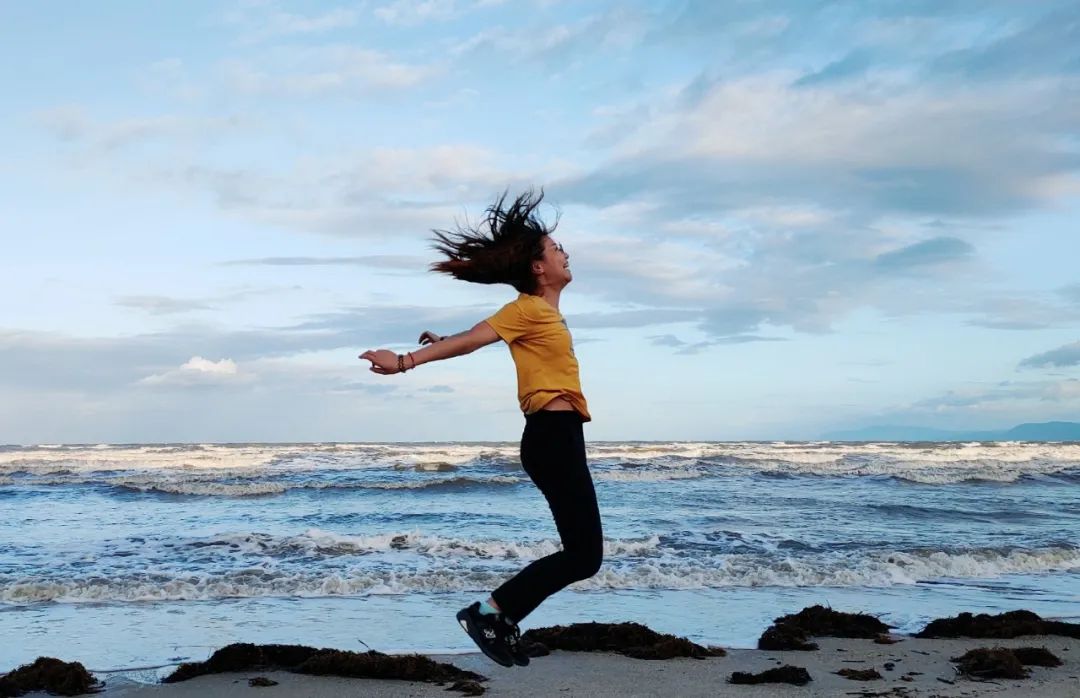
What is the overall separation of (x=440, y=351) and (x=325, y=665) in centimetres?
264

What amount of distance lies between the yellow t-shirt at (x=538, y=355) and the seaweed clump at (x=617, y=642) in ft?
8.57

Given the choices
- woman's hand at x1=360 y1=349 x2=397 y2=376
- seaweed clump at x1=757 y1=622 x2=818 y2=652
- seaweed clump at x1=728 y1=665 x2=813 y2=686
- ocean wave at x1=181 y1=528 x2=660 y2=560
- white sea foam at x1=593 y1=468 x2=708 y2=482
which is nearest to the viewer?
woman's hand at x1=360 y1=349 x2=397 y2=376

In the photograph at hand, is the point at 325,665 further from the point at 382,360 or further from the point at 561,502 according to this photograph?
the point at 382,360

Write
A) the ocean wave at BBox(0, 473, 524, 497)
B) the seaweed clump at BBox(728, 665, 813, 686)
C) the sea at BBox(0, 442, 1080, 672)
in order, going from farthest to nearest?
the ocean wave at BBox(0, 473, 524, 497), the sea at BBox(0, 442, 1080, 672), the seaweed clump at BBox(728, 665, 813, 686)

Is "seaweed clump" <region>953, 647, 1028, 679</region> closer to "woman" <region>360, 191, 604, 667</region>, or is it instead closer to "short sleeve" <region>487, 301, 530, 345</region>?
"woman" <region>360, 191, 604, 667</region>

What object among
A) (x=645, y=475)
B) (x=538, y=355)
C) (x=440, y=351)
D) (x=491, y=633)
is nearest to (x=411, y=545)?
(x=491, y=633)

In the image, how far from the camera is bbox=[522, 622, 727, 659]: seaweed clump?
20.0ft

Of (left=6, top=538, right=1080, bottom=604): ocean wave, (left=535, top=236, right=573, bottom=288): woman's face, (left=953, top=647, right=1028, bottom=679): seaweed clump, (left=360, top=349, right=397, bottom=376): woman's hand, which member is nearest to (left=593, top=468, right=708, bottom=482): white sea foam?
(left=6, top=538, right=1080, bottom=604): ocean wave

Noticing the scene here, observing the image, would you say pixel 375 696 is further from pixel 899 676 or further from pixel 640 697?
pixel 899 676

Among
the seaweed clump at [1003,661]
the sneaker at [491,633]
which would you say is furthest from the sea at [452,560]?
the sneaker at [491,633]

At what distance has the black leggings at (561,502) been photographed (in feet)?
12.9

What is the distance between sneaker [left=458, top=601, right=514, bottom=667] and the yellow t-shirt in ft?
2.87

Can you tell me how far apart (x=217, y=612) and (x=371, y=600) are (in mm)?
1326

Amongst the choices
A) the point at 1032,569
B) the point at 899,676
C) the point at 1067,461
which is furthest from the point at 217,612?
the point at 1067,461
